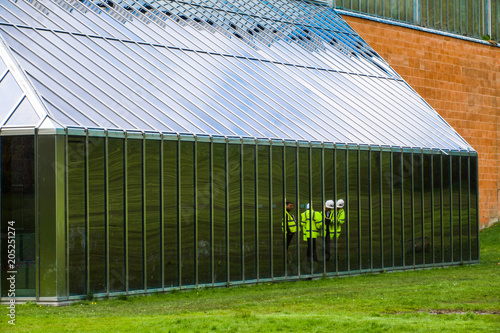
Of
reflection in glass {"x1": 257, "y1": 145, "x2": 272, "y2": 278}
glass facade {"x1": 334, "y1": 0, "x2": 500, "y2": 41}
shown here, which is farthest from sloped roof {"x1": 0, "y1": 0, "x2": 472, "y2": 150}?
glass facade {"x1": 334, "y1": 0, "x2": 500, "y2": 41}

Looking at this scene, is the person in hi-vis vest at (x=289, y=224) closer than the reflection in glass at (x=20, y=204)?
No

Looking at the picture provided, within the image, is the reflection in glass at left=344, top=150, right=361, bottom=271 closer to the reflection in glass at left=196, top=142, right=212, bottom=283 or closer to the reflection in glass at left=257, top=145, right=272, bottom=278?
the reflection in glass at left=257, top=145, right=272, bottom=278

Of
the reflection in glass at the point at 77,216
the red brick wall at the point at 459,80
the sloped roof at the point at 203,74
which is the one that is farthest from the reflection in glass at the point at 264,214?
the red brick wall at the point at 459,80

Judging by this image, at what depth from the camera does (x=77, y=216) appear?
1648 centimetres

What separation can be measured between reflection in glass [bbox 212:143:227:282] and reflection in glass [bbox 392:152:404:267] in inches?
251

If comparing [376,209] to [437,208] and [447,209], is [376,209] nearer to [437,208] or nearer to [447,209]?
[437,208]

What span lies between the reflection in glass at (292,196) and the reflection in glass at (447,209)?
6299 millimetres

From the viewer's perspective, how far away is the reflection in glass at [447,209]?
25.8 meters

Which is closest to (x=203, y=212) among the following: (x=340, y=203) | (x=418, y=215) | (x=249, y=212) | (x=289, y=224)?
(x=249, y=212)

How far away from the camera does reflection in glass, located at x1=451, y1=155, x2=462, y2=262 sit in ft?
85.6

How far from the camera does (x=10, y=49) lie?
700 inches

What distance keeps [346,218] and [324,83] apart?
5.15 m

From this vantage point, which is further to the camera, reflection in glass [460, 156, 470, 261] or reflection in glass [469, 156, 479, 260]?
reflection in glass [469, 156, 479, 260]

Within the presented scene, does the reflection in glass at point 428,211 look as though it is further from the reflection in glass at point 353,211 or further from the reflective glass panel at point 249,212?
the reflective glass panel at point 249,212
